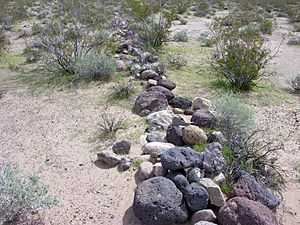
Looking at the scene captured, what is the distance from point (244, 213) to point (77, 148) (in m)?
2.38

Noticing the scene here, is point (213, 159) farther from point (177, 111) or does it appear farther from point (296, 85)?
point (296, 85)

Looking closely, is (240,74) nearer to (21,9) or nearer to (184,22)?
(184,22)

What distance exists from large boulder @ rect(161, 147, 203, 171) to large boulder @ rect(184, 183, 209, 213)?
33 centimetres

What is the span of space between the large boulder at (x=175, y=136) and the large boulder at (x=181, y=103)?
52.2 inches

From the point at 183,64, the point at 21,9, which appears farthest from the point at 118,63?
the point at 21,9

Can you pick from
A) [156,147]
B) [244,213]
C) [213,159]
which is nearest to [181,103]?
[156,147]

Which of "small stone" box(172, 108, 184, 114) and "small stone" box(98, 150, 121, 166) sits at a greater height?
"small stone" box(98, 150, 121, 166)

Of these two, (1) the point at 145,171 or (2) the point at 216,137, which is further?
(2) the point at 216,137

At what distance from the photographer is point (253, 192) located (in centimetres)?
318

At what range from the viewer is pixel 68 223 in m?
3.05

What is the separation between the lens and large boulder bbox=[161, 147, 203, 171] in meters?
3.36

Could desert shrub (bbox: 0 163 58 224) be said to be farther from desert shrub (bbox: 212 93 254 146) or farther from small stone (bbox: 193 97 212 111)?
small stone (bbox: 193 97 212 111)

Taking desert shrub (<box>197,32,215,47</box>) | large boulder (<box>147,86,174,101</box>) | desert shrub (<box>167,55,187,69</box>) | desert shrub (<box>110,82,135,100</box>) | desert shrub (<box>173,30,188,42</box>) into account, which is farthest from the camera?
→ desert shrub (<box>173,30,188,42</box>)

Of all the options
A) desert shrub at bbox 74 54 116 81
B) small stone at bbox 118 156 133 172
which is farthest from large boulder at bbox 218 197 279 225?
desert shrub at bbox 74 54 116 81
